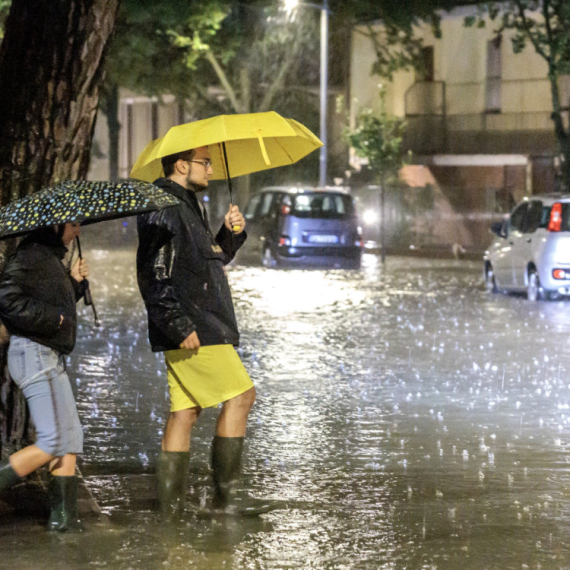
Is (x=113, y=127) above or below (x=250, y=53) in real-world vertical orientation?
below

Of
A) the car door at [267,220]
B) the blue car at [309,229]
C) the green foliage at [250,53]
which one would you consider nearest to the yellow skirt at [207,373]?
the blue car at [309,229]

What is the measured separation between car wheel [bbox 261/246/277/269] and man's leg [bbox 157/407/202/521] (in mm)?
19468

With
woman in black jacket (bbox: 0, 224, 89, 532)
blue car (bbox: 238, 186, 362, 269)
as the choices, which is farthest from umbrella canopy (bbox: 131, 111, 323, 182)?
blue car (bbox: 238, 186, 362, 269)

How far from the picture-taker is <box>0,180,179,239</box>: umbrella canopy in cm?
548

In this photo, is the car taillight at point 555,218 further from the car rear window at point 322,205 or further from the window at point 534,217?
the car rear window at point 322,205

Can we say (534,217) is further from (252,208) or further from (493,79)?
(493,79)

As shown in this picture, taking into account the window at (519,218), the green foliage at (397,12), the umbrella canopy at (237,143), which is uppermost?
the green foliage at (397,12)

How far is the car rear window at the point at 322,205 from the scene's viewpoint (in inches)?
1001

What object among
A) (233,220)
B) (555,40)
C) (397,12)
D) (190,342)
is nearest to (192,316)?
(190,342)

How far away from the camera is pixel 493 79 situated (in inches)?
1654

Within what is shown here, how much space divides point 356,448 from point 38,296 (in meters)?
2.99

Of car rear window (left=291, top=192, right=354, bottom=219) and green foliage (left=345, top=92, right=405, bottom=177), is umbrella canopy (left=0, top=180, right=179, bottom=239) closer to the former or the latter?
car rear window (left=291, top=192, right=354, bottom=219)

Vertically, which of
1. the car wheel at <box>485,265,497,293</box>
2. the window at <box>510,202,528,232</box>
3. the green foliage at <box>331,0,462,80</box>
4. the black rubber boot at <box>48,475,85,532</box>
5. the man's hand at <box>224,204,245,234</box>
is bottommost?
the car wheel at <box>485,265,497,293</box>

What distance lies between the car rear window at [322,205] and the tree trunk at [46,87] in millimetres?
Answer: 18180
